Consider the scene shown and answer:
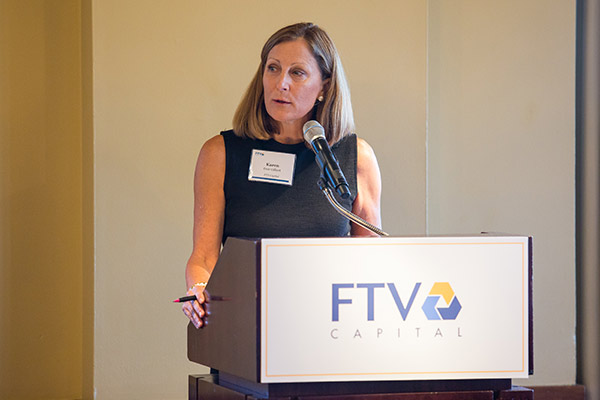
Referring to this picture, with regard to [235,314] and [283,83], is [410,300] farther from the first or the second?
[283,83]

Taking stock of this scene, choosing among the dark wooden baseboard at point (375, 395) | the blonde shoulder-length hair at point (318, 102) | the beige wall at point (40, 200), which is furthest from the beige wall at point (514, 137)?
the dark wooden baseboard at point (375, 395)

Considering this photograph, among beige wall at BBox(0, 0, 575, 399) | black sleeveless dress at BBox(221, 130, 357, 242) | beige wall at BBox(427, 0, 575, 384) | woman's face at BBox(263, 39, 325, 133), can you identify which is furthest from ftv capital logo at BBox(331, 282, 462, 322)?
beige wall at BBox(427, 0, 575, 384)

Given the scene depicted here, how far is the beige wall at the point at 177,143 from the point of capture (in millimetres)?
3281

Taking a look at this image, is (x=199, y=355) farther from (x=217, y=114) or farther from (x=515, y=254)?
(x=217, y=114)

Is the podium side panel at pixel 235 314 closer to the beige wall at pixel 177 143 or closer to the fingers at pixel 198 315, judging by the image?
the fingers at pixel 198 315

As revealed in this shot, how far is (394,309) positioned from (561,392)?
8.29 ft

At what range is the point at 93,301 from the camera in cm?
328

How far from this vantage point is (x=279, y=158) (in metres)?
2.23

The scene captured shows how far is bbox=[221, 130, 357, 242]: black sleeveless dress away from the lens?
219 cm

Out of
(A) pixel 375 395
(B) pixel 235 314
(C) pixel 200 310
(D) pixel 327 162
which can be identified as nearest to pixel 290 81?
(D) pixel 327 162

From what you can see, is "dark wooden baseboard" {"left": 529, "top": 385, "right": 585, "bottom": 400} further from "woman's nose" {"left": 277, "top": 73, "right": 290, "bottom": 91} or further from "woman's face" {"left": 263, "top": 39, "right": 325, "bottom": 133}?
"woman's nose" {"left": 277, "top": 73, "right": 290, "bottom": 91}

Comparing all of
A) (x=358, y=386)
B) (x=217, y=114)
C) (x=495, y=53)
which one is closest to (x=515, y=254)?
(x=358, y=386)

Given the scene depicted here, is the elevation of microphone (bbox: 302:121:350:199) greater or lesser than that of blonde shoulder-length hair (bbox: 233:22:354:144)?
lesser

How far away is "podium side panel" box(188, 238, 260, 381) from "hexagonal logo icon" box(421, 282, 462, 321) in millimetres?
346
